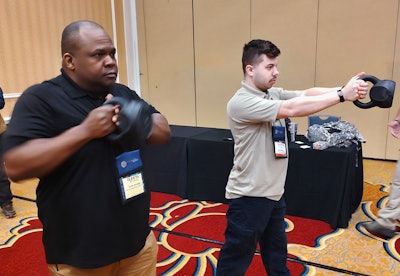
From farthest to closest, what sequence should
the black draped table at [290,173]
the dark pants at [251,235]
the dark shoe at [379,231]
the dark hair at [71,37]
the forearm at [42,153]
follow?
the black draped table at [290,173]
the dark shoe at [379,231]
the dark pants at [251,235]
the dark hair at [71,37]
the forearm at [42,153]

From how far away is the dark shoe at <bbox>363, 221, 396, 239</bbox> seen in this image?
2709 mm

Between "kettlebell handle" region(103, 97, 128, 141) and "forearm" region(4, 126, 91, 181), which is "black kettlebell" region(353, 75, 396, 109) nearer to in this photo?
"kettlebell handle" region(103, 97, 128, 141)

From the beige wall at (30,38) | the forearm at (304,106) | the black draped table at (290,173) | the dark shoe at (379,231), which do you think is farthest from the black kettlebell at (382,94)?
the beige wall at (30,38)

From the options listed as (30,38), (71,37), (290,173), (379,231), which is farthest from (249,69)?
(30,38)

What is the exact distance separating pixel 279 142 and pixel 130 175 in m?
0.88

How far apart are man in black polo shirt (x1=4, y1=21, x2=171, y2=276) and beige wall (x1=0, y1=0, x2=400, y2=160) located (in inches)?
167

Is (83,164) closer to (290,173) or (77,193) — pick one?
(77,193)

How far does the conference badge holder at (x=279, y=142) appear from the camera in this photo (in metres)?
1.79

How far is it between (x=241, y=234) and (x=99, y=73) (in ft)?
3.52

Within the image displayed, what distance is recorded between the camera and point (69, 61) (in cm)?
112

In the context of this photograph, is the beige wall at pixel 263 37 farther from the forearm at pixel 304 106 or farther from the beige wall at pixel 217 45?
the forearm at pixel 304 106

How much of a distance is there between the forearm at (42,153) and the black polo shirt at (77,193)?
0.07m

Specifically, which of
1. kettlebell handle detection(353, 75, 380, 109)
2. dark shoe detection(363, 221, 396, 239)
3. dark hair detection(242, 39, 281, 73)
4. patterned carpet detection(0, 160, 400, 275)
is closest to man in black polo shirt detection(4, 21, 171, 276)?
dark hair detection(242, 39, 281, 73)

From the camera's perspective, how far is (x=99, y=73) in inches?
43.9
